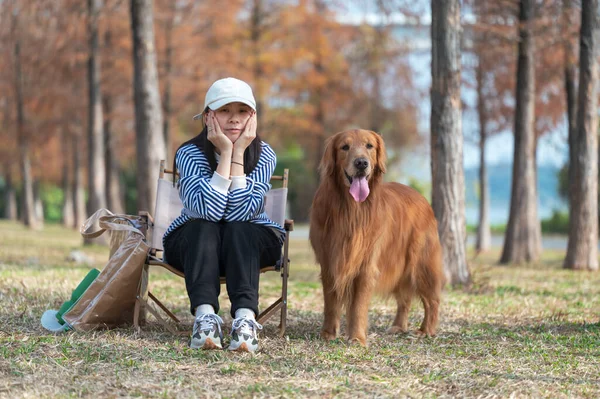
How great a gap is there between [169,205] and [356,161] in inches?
55.5

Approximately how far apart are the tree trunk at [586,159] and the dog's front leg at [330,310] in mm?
6177

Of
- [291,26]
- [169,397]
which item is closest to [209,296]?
[169,397]

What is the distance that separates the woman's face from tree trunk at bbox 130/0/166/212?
561cm

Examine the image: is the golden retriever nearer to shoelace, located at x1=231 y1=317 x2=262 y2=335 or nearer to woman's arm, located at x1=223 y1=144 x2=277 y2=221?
woman's arm, located at x1=223 y1=144 x2=277 y2=221

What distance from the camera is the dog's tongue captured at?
153 inches

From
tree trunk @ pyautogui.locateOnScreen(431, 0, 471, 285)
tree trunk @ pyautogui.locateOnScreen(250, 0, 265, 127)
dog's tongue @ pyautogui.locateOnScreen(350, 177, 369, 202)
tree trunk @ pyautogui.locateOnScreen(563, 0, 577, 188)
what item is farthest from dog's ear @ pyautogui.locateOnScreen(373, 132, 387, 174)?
tree trunk @ pyautogui.locateOnScreen(250, 0, 265, 127)

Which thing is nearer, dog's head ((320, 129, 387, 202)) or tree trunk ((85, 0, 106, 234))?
dog's head ((320, 129, 387, 202))

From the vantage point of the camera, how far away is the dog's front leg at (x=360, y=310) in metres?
4.04

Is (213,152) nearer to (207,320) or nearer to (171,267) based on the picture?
(171,267)

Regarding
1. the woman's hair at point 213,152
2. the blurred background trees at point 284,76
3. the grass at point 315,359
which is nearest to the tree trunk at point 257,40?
the blurred background trees at point 284,76

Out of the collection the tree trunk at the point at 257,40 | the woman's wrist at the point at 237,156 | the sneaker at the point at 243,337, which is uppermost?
the tree trunk at the point at 257,40

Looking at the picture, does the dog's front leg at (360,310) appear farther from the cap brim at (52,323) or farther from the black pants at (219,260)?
the cap brim at (52,323)

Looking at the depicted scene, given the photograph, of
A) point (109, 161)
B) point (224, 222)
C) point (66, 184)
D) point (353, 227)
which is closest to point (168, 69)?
point (109, 161)

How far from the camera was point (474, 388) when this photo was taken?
10.1 feet
